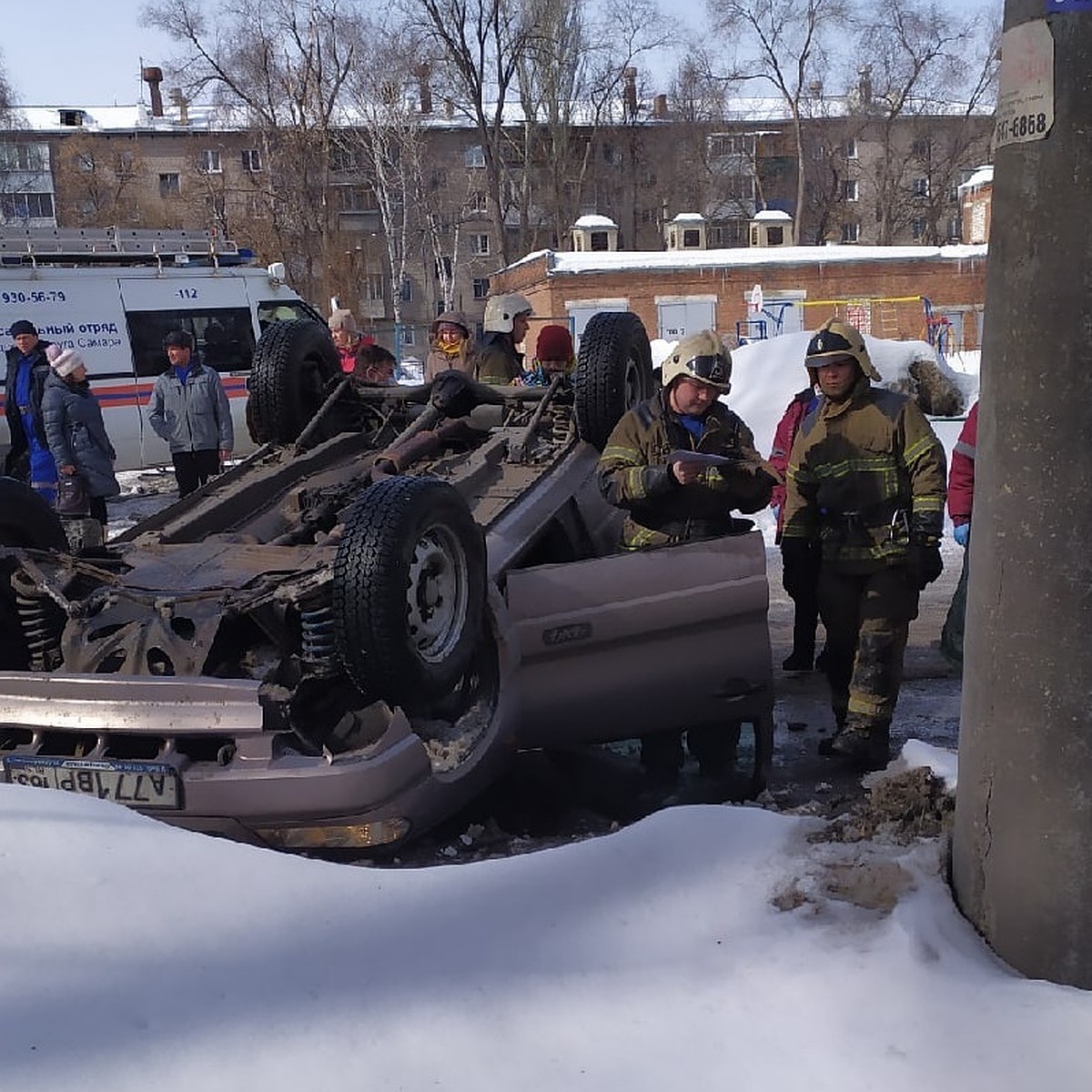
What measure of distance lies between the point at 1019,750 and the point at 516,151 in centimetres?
4500

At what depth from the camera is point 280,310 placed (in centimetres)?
1402

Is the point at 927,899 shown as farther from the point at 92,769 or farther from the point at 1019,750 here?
the point at 92,769

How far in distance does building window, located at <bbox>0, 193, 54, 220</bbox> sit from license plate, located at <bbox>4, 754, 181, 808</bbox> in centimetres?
4669

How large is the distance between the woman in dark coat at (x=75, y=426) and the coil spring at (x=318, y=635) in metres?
4.88

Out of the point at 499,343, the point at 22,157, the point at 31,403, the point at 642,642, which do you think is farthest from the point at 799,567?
the point at 22,157

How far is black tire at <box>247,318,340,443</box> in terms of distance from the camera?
5.93 m

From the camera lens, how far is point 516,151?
44.6 meters

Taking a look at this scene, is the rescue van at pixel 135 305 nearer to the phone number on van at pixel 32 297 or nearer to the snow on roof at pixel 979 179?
the phone number on van at pixel 32 297

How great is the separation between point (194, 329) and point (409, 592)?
422 inches

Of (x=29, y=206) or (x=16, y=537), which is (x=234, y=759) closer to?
(x=16, y=537)

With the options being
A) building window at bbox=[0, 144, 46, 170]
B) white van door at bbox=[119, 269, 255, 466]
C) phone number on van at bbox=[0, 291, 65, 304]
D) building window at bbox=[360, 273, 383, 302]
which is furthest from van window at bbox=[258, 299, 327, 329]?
building window at bbox=[360, 273, 383, 302]

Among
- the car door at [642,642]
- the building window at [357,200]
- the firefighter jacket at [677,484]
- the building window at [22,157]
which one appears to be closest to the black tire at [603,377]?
the firefighter jacket at [677,484]

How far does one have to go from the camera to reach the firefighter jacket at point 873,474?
4.55 metres

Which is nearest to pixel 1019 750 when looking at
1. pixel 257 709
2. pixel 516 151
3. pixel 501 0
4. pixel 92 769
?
pixel 257 709
